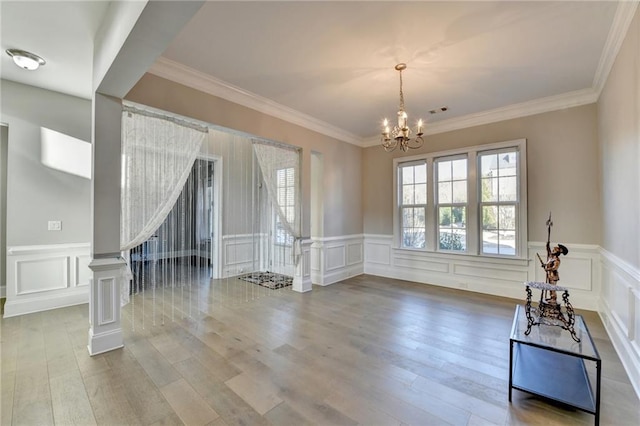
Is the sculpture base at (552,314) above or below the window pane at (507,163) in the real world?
below

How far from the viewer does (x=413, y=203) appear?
5.43m

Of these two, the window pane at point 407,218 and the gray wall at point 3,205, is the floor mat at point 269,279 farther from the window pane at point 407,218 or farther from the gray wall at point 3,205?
the gray wall at point 3,205

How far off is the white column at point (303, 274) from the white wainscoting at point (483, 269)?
5.96 feet

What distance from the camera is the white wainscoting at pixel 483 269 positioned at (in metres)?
3.80

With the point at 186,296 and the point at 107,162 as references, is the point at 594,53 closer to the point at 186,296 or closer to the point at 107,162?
the point at 107,162

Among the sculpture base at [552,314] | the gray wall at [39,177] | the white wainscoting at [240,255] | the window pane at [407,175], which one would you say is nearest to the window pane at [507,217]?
the window pane at [407,175]

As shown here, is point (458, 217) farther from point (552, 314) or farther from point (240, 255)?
point (240, 255)

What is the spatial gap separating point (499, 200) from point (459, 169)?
0.85 metres

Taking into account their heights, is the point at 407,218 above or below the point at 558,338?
above

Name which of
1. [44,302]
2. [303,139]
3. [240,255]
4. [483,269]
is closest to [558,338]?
[483,269]

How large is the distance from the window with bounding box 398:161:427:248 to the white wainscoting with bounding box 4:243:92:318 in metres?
5.46

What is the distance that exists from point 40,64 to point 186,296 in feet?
11.0

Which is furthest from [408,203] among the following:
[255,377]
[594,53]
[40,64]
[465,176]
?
[40,64]

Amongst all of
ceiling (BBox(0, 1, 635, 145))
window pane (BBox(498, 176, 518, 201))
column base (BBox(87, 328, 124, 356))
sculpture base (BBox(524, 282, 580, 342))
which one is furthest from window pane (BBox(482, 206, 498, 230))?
column base (BBox(87, 328, 124, 356))
